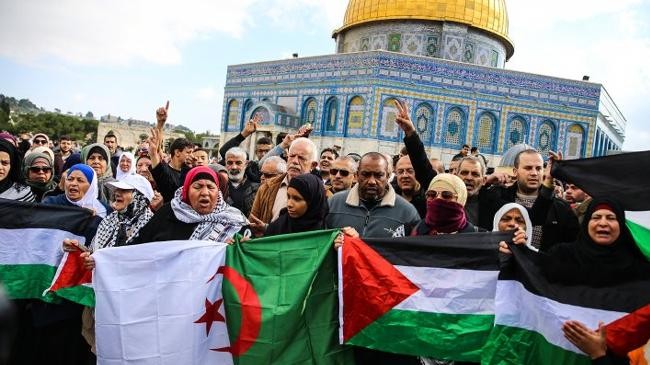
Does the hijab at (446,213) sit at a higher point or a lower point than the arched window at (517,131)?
lower

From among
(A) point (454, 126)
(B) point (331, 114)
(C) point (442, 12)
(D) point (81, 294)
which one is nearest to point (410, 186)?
(D) point (81, 294)

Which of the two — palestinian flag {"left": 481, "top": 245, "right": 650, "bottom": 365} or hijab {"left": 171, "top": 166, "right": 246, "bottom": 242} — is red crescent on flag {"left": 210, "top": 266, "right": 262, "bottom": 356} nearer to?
hijab {"left": 171, "top": 166, "right": 246, "bottom": 242}

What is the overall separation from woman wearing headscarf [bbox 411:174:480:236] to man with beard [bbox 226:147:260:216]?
7.94ft

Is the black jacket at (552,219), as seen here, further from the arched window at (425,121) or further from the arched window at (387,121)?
the arched window at (425,121)

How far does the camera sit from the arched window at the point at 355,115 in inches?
1150

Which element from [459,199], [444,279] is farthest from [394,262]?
[459,199]

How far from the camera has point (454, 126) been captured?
2983cm

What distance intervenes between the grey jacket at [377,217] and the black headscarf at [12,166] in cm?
268

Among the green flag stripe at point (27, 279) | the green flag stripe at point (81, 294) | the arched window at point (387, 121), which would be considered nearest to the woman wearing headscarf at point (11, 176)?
the green flag stripe at point (27, 279)

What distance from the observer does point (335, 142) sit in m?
30.1

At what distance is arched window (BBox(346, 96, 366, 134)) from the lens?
29.2m

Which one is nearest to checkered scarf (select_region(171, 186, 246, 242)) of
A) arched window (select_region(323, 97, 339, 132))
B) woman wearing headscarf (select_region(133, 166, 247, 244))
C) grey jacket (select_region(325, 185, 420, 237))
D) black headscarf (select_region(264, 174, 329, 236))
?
woman wearing headscarf (select_region(133, 166, 247, 244))

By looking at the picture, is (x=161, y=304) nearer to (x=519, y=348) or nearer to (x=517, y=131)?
(x=519, y=348)

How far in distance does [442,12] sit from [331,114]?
29.7 ft
